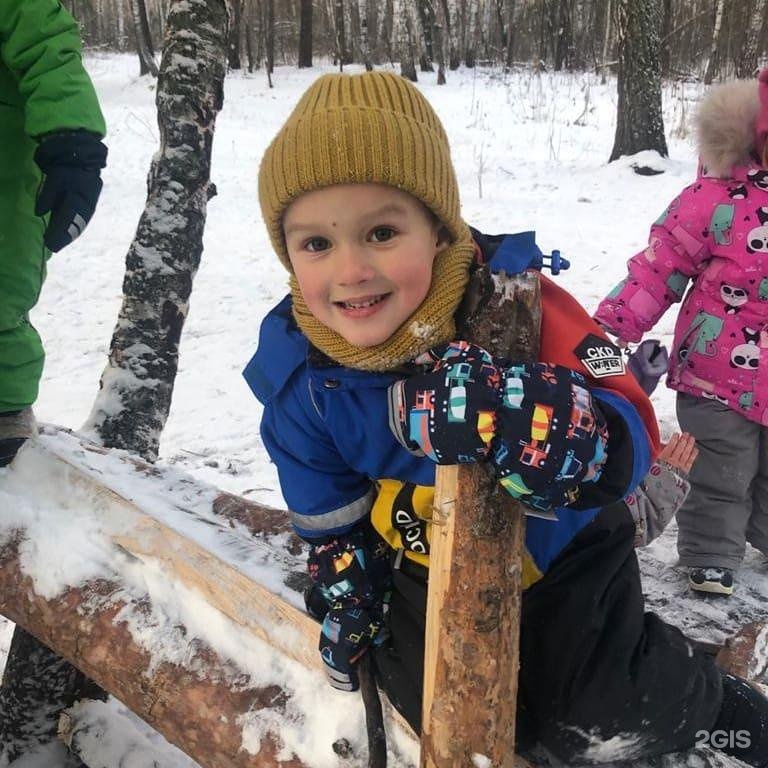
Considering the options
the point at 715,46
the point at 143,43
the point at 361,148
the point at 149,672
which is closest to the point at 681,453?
the point at 361,148

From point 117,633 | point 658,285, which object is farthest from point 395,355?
point 658,285

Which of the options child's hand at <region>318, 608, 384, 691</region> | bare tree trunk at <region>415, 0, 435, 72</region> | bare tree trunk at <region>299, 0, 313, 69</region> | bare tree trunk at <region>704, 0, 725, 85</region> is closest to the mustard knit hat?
child's hand at <region>318, 608, 384, 691</region>

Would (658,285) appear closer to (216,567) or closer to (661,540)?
(661,540)

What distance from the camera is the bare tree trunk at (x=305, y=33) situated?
2038 cm

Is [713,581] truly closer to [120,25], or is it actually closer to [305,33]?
[305,33]

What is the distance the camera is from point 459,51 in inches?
921

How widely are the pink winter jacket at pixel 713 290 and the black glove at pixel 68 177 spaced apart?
1.80m

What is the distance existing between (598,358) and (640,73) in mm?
7513

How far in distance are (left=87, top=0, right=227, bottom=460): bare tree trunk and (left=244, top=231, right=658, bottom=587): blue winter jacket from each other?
141 centimetres

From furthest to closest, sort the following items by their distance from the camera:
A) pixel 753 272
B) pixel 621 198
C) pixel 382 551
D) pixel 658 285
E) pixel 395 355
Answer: pixel 621 198 < pixel 658 285 < pixel 753 272 < pixel 382 551 < pixel 395 355

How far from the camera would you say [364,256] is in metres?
1.20

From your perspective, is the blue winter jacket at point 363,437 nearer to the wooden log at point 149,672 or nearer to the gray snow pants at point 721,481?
the wooden log at point 149,672

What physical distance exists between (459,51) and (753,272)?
2355 cm

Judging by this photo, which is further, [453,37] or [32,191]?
[453,37]
